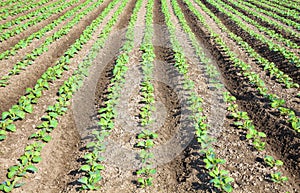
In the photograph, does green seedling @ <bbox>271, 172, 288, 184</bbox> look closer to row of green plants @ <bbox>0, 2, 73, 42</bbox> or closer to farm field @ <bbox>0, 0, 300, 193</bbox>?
farm field @ <bbox>0, 0, 300, 193</bbox>

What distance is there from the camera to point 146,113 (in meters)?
7.85

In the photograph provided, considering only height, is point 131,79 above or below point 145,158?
above

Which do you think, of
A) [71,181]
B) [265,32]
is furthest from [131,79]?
[265,32]

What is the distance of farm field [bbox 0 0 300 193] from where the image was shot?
5.75 metres

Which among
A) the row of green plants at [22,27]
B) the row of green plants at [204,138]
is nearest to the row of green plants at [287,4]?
the row of green plants at [204,138]

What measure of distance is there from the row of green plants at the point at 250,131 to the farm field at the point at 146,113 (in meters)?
0.03

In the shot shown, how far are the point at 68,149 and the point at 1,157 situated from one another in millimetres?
1586

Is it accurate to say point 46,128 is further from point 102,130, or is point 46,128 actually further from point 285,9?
point 285,9

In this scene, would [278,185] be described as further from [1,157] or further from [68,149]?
[1,157]

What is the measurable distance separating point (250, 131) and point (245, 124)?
1.17 ft

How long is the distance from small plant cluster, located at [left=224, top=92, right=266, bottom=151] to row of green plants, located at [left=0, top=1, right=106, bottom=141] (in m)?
6.36

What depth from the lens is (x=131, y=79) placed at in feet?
32.5

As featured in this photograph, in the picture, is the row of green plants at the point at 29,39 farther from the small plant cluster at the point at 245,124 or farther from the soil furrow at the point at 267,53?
the soil furrow at the point at 267,53

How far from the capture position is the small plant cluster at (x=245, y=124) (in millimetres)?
6527
